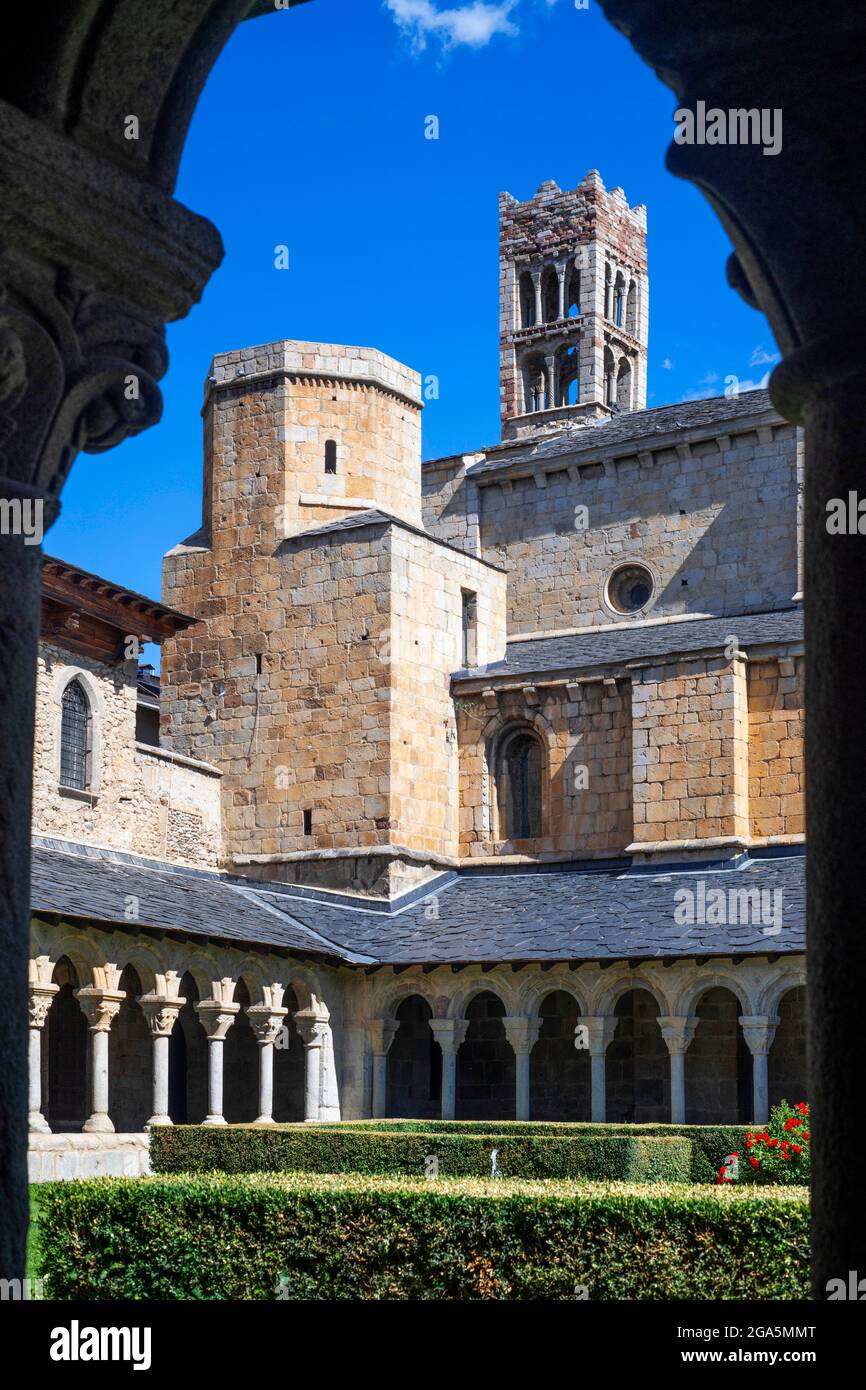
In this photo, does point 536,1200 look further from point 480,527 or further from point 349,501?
point 480,527

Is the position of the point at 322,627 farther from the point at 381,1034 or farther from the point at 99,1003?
the point at 99,1003

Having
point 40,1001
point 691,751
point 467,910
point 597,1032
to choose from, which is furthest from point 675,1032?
point 40,1001

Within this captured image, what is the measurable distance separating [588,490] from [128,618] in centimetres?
922

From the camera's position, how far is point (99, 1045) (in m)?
20.9

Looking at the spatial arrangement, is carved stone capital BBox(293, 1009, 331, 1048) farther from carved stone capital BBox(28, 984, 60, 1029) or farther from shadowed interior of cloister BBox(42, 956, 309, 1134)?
carved stone capital BBox(28, 984, 60, 1029)

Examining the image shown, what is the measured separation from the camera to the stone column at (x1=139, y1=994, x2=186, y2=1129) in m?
21.8

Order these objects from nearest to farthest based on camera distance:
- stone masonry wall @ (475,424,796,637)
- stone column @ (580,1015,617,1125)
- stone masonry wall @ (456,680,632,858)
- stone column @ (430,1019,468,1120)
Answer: stone column @ (580,1015,617,1125), stone column @ (430,1019,468,1120), stone masonry wall @ (456,680,632,858), stone masonry wall @ (475,424,796,637)

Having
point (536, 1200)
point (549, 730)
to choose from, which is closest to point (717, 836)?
point (549, 730)

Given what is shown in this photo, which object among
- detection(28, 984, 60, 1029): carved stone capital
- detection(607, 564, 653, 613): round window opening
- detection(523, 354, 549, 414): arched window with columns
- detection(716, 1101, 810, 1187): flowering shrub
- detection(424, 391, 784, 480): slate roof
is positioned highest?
detection(523, 354, 549, 414): arched window with columns

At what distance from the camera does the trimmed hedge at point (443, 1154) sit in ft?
55.3

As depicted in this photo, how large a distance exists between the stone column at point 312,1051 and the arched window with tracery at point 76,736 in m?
4.28

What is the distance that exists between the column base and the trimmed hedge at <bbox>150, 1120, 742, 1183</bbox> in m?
1.05

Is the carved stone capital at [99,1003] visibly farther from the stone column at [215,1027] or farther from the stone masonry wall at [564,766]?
the stone masonry wall at [564,766]

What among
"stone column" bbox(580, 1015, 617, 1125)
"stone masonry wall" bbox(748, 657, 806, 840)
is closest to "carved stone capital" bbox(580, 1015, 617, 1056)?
"stone column" bbox(580, 1015, 617, 1125)
